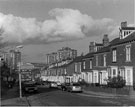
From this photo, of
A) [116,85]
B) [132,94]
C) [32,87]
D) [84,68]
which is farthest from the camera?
[84,68]

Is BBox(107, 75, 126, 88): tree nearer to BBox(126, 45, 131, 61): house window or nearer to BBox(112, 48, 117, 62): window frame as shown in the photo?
BBox(126, 45, 131, 61): house window

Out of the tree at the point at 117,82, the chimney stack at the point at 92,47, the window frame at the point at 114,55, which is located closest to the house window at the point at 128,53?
the tree at the point at 117,82

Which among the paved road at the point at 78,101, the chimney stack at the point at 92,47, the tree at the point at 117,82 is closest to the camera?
the paved road at the point at 78,101

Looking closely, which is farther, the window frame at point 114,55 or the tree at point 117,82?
the window frame at point 114,55

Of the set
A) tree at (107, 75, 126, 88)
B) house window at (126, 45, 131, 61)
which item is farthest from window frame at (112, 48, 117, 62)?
tree at (107, 75, 126, 88)

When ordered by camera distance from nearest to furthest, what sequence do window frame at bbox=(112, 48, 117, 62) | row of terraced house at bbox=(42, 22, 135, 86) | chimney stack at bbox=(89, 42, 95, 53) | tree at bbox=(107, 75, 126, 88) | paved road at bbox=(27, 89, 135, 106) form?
paved road at bbox=(27, 89, 135, 106)
tree at bbox=(107, 75, 126, 88)
row of terraced house at bbox=(42, 22, 135, 86)
window frame at bbox=(112, 48, 117, 62)
chimney stack at bbox=(89, 42, 95, 53)

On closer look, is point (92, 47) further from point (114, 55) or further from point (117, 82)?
point (117, 82)

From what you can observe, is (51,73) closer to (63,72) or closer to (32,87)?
(63,72)

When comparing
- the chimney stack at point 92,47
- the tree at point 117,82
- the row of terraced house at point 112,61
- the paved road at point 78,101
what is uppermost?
the chimney stack at point 92,47

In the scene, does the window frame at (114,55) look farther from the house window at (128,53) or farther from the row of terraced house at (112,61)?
the house window at (128,53)

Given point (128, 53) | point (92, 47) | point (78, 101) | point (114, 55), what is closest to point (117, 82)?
point (128, 53)

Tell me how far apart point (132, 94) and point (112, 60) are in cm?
1389

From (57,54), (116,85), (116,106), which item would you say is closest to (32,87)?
(116,85)

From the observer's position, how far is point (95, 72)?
5997 centimetres
